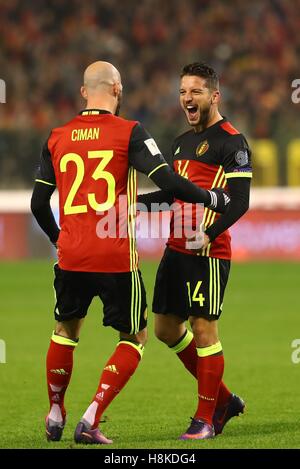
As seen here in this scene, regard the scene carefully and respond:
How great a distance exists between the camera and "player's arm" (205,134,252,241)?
5.96 meters

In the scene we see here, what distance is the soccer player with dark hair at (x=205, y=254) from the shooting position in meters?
5.99

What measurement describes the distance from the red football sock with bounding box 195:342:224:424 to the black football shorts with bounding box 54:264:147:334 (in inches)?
18.2

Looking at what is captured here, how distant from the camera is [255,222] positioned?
1827 cm

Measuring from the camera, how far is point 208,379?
6.05 m

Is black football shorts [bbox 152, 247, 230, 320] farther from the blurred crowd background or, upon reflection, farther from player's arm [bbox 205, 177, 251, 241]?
the blurred crowd background

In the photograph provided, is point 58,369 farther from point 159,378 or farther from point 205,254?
point 159,378

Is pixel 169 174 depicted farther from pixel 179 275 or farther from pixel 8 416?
pixel 8 416

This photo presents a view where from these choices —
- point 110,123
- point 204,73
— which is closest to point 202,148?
point 204,73

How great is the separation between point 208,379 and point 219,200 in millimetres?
1027

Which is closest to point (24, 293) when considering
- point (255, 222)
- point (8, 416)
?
point (255, 222)

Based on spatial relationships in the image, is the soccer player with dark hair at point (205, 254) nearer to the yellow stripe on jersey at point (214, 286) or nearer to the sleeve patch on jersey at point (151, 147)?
the yellow stripe on jersey at point (214, 286)

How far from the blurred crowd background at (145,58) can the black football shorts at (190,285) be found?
11419mm

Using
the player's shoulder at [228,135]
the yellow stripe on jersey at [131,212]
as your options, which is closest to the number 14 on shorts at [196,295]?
the yellow stripe on jersey at [131,212]
